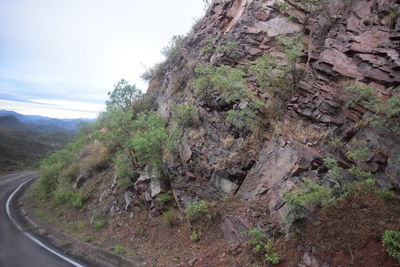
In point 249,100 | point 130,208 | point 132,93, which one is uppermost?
point 132,93

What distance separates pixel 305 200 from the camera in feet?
18.3

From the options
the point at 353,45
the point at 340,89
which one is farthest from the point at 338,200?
the point at 353,45

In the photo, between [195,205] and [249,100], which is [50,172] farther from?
[249,100]

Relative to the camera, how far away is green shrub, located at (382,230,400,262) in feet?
14.4

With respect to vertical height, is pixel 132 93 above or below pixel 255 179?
above

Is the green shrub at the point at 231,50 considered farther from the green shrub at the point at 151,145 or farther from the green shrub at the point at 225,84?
the green shrub at the point at 151,145

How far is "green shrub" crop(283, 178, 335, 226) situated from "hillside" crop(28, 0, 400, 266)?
29 millimetres

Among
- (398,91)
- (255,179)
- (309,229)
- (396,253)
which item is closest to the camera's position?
(396,253)

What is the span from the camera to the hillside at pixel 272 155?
5621 millimetres

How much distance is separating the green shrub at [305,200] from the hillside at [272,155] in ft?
0.09

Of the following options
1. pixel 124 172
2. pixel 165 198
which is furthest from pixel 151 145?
pixel 124 172

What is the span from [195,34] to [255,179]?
10.9 metres

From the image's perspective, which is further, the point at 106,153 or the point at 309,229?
the point at 106,153

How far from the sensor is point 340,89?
783 centimetres
